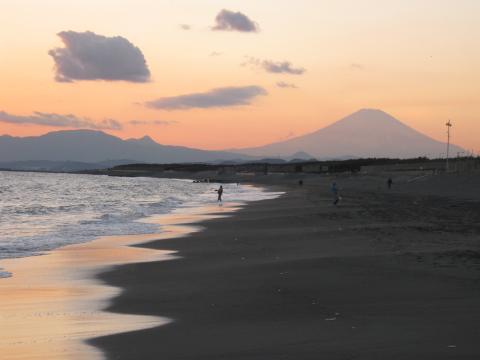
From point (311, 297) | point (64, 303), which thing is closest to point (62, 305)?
point (64, 303)

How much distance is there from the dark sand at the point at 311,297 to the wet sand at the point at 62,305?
44 centimetres

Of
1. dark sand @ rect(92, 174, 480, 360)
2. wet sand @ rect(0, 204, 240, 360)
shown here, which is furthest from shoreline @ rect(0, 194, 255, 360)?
dark sand @ rect(92, 174, 480, 360)

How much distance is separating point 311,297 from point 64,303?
4501mm

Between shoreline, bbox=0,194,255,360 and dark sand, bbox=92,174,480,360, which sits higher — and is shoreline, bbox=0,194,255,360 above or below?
below

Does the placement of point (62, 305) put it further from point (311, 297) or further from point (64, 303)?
point (311, 297)

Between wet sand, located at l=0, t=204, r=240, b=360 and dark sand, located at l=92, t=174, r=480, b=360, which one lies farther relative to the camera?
wet sand, located at l=0, t=204, r=240, b=360

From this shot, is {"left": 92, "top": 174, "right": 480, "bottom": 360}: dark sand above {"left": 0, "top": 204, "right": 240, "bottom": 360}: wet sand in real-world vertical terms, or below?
above

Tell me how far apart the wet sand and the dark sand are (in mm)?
437

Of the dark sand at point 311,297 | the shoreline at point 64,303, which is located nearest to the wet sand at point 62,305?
the shoreline at point 64,303

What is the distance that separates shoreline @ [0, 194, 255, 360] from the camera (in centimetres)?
856

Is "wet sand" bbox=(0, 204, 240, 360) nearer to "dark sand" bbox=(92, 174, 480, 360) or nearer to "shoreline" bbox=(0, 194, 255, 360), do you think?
"shoreline" bbox=(0, 194, 255, 360)

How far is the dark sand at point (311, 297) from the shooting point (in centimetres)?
802

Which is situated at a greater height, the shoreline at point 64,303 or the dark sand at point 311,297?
the dark sand at point 311,297

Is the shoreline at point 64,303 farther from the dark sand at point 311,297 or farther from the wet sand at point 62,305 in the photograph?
the dark sand at point 311,297
